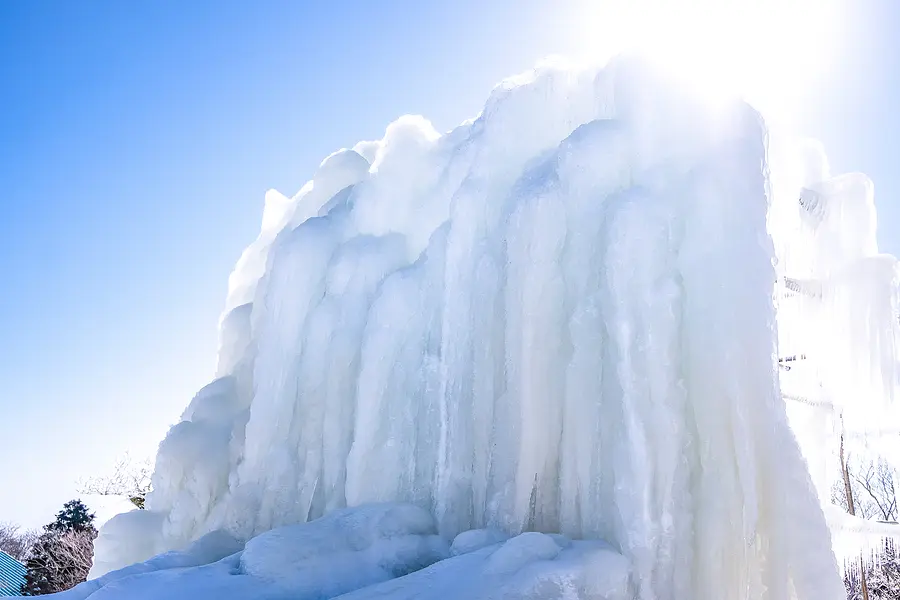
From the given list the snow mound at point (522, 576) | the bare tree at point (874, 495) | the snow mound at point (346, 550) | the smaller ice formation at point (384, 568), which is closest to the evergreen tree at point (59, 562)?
the smaller ice formation at point (384, 568)

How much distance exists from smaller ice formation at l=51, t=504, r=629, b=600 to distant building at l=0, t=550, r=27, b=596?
15.9m

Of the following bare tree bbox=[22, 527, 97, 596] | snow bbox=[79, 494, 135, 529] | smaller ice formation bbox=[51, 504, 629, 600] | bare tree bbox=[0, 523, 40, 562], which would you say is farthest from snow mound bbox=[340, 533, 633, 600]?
bare tree bbox=[0, 523, 40, 562]

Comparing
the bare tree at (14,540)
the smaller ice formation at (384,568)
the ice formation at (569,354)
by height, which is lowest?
the bare tree at (14,540)

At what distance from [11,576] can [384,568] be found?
19313mm

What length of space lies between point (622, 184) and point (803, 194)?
10.2ft

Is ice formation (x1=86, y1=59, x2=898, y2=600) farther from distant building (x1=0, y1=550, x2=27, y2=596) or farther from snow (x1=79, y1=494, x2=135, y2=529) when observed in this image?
snow (x1=79, y1=494, x2=135, y2=529)

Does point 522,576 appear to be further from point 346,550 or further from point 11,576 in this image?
point 11,576

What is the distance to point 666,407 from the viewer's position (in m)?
4.16

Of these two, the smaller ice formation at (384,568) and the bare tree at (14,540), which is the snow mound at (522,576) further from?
the bare tree at (14,540)

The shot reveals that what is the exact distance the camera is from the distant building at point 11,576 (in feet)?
55.1

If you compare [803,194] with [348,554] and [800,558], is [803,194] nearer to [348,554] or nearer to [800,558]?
[800,558]

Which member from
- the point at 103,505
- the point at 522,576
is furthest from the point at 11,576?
the point at 522,576

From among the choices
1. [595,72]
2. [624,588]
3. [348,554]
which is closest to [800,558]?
[624,588]

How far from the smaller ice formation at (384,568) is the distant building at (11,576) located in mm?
15863
